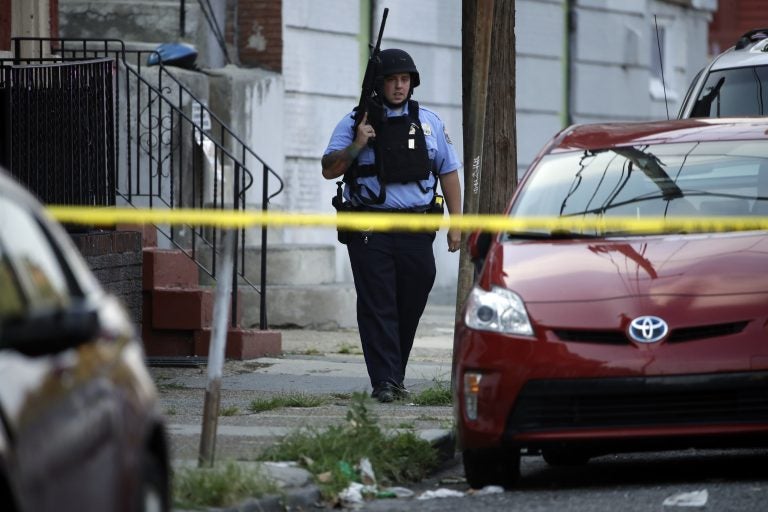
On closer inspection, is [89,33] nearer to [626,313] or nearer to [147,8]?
[147,8]

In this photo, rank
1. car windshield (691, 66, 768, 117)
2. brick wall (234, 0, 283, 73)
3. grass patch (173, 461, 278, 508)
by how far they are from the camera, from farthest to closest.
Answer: brick wall (234, 0, 283, 73)
car windshield (691, 66, 768, 117)
grass patch (173, 461, 278, 508)

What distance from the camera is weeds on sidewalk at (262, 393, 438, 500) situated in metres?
7.92

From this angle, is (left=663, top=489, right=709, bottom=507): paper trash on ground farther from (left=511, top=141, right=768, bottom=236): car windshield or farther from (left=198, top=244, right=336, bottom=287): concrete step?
(left=198, top=244, right=336, bottom=287): concrete step

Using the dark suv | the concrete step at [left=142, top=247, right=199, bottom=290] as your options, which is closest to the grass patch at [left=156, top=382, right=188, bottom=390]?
the concrete step at [left=142, top=247, right=199, bottom=290]

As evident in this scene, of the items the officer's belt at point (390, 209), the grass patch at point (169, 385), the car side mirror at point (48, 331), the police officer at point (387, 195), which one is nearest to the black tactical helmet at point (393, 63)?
the police officer at point (387, 195)

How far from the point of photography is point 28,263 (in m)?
4.92

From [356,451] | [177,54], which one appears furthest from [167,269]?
[356,451]

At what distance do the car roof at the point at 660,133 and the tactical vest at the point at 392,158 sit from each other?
1.46 metres

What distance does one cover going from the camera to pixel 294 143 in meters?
17.5

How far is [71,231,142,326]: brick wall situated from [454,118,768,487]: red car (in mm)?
4360

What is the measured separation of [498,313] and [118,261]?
5308 mm

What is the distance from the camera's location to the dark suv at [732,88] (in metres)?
12.6

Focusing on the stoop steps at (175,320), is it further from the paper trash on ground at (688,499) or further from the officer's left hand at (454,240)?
the paper trash on ground at (688,499)

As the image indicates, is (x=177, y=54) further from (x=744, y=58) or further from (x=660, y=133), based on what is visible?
(x=660, y=133)
